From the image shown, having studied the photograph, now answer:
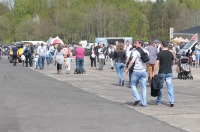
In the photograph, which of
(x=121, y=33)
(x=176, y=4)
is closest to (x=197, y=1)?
(x=176, y=4)

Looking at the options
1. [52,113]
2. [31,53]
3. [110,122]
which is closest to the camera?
[110,122]

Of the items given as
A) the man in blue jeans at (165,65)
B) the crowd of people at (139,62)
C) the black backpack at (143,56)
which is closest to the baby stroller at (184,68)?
the crowd of people at (139,62)

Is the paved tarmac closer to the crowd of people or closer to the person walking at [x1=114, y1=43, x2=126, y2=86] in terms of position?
the crowd of people

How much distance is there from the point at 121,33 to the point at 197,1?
36.7 meters

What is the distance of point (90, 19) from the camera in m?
88.8

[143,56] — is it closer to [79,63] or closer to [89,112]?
[89,112]

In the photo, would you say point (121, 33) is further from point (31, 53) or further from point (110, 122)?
point (110, 122)

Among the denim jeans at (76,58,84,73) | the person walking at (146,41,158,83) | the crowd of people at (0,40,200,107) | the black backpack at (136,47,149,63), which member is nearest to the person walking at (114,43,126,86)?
the crowd of people at (0,40,200,107)

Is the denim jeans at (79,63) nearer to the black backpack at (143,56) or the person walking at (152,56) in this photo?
the person walking at (152,56)

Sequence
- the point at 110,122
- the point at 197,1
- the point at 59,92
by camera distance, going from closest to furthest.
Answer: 1. the point at 110,122
2. the point at 59,92
3. the point at 197,1

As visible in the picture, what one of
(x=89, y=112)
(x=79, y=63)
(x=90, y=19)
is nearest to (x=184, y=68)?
(x=79, y=63)

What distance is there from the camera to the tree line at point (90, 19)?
8819cm

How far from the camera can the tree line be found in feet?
289

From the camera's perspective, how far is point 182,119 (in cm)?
1048
